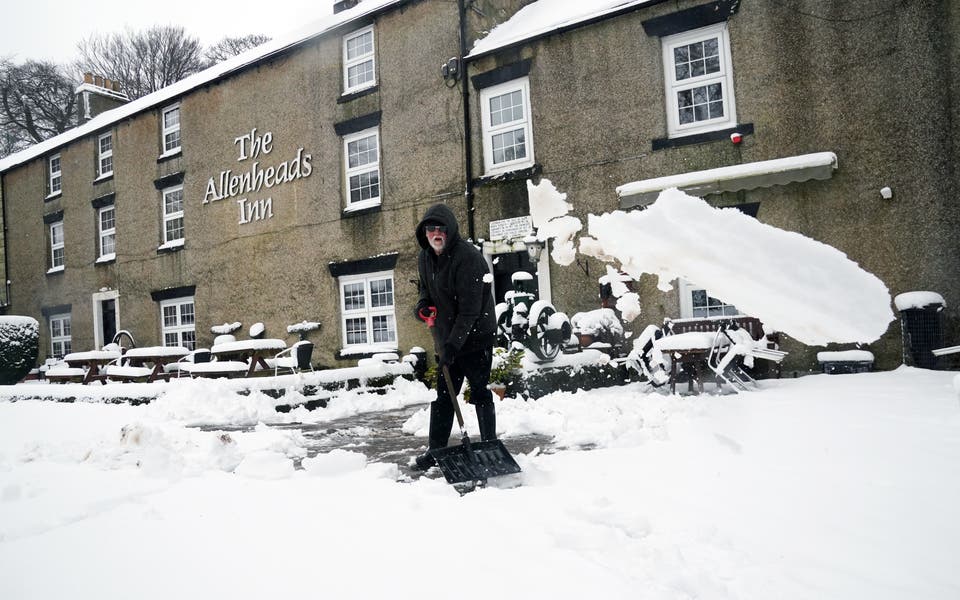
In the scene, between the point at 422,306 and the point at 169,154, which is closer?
the point at 422,306

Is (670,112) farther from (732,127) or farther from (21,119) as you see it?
(21,119)

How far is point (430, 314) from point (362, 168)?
913cm

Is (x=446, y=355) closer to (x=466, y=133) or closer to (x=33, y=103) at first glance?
(x=466, y=133)

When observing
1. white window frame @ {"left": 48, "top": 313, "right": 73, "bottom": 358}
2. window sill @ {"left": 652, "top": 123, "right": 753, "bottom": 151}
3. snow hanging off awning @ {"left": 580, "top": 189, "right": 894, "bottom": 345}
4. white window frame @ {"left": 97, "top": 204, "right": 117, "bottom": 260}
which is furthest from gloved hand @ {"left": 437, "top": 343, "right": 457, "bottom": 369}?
white window frame @ {"left": 48, "top": 313, "right": 73, "bottom": 358}

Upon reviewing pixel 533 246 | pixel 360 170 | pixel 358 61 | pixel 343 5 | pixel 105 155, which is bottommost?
pixel 533 246

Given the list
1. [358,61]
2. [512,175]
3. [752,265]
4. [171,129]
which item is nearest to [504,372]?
[512,175]

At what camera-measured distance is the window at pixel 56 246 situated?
65.1 feet

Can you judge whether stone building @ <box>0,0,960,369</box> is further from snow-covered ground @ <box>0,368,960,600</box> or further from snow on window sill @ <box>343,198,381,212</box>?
snow-covered ground @ <box>0,368,960,600</box>

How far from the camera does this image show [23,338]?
38.1ft

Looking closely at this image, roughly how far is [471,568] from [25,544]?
213 centimetres

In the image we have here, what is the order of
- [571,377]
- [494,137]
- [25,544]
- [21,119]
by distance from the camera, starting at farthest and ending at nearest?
[21,119], [494,137], [571,377], [25,544]

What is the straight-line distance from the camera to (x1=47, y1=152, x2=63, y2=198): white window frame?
19638mm

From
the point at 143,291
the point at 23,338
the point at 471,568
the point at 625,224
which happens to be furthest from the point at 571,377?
the point at 143,291

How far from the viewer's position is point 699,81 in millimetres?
9602
